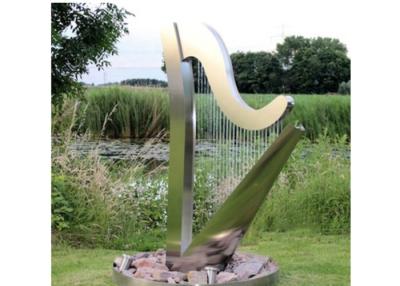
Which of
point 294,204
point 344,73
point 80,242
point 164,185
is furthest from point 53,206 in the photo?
A: point 344,73

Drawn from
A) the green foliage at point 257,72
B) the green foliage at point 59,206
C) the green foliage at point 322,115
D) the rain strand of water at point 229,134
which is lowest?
the green foliage at point 59,206

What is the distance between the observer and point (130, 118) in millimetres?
5762

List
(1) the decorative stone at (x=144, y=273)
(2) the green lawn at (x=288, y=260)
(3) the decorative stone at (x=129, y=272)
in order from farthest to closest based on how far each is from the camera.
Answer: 1. (2) the green lawn at (x=288, y=260)
2. (3) the decorative stone at (x=129, y=272)
3. (1) the decorative stone at (x=144, y=273)

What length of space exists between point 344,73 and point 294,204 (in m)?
1.30

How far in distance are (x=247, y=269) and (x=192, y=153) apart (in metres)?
0.70

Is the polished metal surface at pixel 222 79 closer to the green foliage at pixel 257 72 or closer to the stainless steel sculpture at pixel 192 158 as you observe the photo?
the stainless steel sculpture at pixel 192 158

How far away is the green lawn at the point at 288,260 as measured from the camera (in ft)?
13.7

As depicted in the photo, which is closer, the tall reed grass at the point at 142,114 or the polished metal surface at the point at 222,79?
the polished metal surface at the point at 222,79

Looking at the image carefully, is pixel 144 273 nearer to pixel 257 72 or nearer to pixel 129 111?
pixel 129 111

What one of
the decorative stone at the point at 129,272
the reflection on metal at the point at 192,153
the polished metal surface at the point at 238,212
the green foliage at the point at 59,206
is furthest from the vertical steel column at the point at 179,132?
the green foliage at the point at 59,206

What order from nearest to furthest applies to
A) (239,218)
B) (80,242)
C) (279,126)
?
1. (279,126)
2. (239,218)
3. (80,242)

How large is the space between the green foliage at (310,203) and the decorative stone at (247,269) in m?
1.42

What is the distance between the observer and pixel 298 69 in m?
6.06

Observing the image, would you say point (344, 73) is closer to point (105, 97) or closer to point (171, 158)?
point (105, 97)
